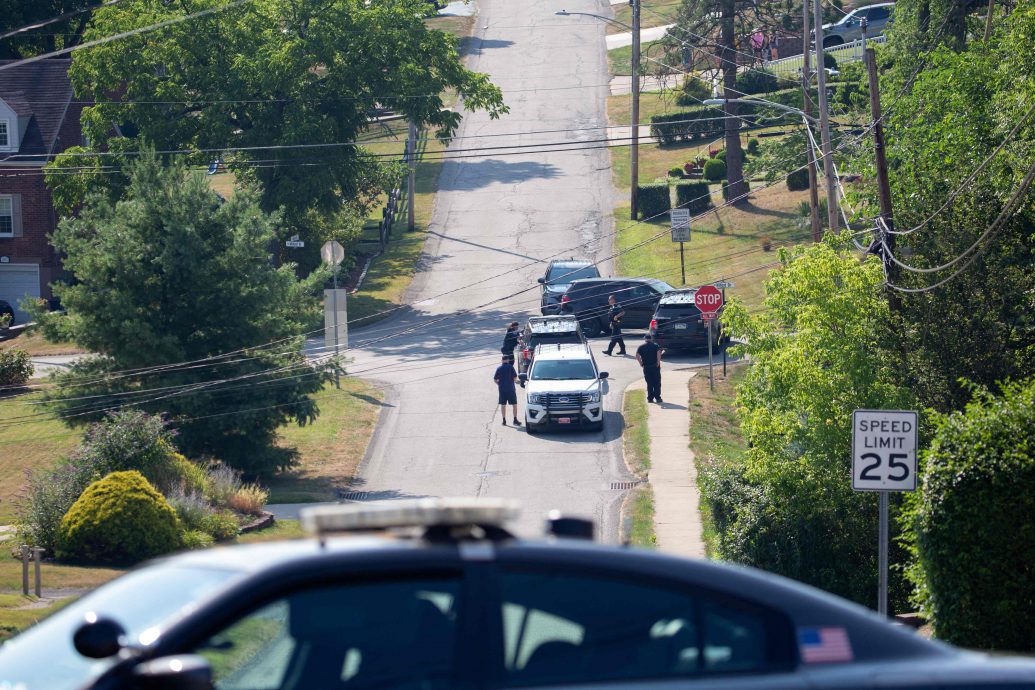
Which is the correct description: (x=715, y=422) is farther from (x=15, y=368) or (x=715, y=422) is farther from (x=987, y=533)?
(x=15, y=368)

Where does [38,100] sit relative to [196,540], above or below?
above

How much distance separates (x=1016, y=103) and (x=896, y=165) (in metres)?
9.03

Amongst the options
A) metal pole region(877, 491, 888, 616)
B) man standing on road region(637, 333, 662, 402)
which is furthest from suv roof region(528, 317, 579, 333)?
metal pole region(877, 491, 888, 616)

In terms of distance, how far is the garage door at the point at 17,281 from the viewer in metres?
49.0

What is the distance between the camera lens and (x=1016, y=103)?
24.1 meters

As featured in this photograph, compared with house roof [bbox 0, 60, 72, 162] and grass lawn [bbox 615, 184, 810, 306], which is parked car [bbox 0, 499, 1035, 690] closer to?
grass lawn [bbox 615, 184, 810, 306]

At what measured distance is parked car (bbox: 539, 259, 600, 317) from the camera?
38781 mm

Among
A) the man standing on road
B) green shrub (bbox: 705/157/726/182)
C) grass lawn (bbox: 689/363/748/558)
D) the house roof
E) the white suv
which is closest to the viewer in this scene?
grass lawn (bbox: 689/363/748/558)

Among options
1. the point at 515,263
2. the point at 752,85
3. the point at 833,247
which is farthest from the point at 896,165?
the point at 752,85

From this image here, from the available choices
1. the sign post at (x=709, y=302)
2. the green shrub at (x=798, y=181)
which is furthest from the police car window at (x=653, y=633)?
the green shrub at (x=798, y=181)

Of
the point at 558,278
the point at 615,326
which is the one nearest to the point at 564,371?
the point at 615,326

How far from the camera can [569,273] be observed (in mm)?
40281

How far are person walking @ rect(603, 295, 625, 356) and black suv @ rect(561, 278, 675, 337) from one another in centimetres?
69

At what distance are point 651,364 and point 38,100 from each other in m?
33.3
